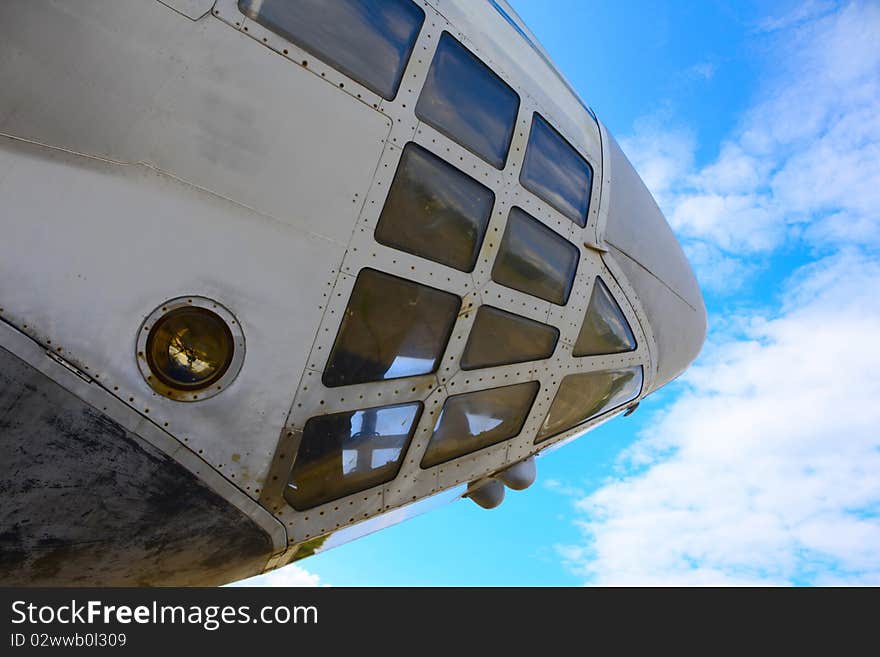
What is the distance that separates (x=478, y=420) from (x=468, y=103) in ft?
7.08

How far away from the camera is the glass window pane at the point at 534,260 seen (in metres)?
4.33

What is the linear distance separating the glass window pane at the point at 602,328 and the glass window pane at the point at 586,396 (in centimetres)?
21

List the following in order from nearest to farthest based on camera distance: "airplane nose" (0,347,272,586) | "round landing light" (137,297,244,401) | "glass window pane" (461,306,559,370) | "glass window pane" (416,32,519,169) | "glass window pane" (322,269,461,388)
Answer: "airplane nose" (0,347,272,586) → "round landing light" (137,297,244,401) → "glass window pane" (322,269,461,388) → "glass window pane" (416,32,519,169) → "glass window pane" (461,306,559,370)

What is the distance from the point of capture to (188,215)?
132 inches

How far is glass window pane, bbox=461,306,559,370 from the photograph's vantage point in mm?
4254

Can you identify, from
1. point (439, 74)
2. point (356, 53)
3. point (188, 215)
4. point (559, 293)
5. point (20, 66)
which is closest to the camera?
point (20, 66)

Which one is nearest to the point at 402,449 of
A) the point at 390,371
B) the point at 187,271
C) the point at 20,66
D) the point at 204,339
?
the point at 390,371

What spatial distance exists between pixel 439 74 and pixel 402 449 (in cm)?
242

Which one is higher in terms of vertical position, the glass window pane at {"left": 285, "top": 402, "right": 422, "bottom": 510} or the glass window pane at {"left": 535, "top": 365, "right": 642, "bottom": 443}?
the glass window pane at {"left": 535, "top": 365, "right": 642, "bottom": 443}

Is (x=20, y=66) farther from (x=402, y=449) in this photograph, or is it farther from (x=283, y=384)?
(x=402, y=449)

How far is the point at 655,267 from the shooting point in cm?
575

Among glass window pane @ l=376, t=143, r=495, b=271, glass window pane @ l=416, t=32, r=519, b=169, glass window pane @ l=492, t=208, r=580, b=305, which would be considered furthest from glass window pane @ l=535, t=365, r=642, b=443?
glass window pane @ l=416, t=32, r=519, b=169

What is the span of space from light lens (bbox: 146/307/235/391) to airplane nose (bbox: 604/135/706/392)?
313 cm

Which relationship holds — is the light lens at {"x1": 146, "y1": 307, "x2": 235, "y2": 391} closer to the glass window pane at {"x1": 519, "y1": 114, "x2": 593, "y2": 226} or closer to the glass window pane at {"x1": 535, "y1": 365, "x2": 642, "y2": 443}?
the glass window pane at {"x1": 519, "y1": 114, "x2": 593, "y2": 226}
